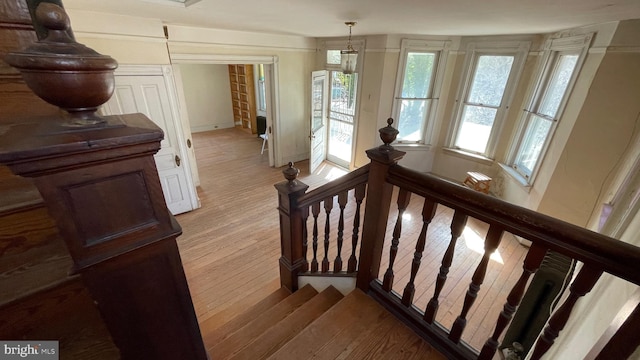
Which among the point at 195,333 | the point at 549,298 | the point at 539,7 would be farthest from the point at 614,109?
the point at 195,333


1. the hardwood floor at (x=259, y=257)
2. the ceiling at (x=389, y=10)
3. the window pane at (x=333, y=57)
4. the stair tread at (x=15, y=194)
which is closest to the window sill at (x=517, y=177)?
the hardwood floor at (x=259, y=257)

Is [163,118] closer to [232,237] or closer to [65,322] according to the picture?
[232,237]

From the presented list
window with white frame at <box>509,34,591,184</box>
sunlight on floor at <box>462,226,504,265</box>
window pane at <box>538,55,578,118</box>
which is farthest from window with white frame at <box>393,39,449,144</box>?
sunlight on floor at <box>462,226,504,265</box>

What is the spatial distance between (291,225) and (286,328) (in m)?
0.62

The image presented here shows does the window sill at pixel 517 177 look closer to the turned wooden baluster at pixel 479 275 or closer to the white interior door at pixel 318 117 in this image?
the turned wooden baluster at pixel 479 275

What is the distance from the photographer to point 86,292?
664mm

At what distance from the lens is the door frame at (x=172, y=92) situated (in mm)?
2775

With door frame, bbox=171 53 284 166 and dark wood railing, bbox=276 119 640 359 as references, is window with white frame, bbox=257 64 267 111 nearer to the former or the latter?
door frame, bbox=171 53 284 166

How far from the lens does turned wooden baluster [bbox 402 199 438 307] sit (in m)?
1.12

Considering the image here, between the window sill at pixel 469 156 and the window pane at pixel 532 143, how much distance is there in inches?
17.2

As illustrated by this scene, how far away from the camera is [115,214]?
604 mm

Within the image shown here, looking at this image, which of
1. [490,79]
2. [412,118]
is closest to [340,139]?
[412,118]

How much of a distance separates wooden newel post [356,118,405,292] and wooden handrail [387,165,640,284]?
0.57ft

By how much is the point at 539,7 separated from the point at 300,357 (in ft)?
8.95
